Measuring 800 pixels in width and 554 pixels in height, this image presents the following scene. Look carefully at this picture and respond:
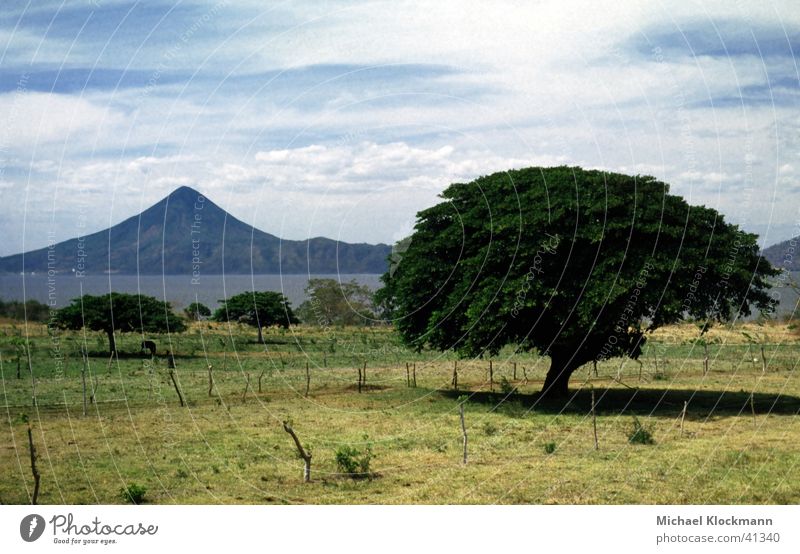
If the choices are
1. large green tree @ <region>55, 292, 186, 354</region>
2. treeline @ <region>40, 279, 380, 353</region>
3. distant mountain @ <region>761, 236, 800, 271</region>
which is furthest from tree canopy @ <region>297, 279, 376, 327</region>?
distant mountain @ <region>761, 236, 800, 271</region>

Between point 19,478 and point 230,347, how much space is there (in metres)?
39.9

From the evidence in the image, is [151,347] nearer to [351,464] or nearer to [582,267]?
[582,267]

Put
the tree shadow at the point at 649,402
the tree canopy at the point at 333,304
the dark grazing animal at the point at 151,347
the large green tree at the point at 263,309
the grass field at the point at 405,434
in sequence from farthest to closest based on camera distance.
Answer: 1. the tree canopy at the point at 333,304
2. the large green tree at the point at 263,309
3. the dark grazing animal at the point at 151,347
4. the tree shadow at the point at 649,402
5. the grass field at the point at 405,434

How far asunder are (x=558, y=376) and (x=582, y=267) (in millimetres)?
4847

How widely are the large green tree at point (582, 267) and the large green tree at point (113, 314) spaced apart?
89.9 feet

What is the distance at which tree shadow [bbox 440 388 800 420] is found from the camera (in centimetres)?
3041

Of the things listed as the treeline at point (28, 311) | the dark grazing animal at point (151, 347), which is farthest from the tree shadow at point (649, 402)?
the treeline at point (28, 311)

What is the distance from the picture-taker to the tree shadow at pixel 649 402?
99.8ft

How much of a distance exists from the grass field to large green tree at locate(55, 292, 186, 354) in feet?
27.7

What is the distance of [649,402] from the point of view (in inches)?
1294

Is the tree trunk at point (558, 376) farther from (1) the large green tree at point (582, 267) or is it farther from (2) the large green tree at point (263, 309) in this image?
(2) the large green tree at point (263, 309)

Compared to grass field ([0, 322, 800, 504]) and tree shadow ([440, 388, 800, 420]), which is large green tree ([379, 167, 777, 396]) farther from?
grass field ([0, 322, 800, 504])

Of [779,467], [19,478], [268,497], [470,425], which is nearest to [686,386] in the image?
[470,425]

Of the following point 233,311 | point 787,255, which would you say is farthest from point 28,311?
point 787,255
